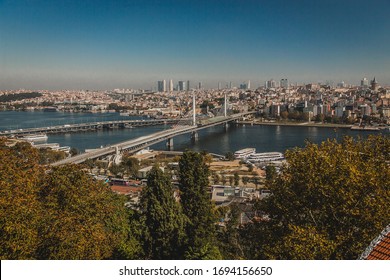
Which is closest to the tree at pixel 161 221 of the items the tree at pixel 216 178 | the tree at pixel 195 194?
the tree at pixel 195 194

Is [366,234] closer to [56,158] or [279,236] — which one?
[279,236]

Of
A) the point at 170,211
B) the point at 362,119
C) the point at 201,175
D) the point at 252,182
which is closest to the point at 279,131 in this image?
the point at 362,119

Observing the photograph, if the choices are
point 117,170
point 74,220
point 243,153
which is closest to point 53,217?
point 74,220

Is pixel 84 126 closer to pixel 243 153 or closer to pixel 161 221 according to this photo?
pixel 243 153

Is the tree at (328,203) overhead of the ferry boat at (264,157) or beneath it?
overhead

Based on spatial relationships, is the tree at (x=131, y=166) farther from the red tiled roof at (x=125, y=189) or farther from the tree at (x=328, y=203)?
the tree at (x=328, y=203)
